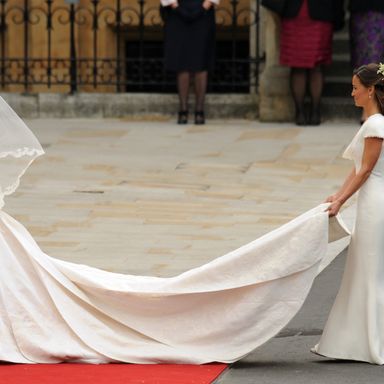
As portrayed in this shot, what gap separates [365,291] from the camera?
848 centimetres

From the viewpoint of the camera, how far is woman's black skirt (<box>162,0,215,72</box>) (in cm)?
1802

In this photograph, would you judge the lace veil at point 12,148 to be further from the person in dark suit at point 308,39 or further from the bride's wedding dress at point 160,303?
the person in dark suit at point 308,39

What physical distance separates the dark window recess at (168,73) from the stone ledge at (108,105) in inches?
7.6

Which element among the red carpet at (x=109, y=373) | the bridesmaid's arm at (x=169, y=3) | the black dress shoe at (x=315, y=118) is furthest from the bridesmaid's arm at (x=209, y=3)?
the red carpet at (x=109, y=373)

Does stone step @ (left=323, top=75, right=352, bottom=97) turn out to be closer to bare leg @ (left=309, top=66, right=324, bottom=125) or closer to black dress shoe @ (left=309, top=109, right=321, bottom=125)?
black dress shoe @ (left=309, top=109, right=321, bottom=125)

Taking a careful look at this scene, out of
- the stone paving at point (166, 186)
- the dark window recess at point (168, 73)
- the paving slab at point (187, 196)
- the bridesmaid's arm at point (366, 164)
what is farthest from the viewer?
the dark window recess at point (168, 73)

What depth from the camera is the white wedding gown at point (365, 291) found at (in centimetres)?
845

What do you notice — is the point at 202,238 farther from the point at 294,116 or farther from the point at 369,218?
the point at 294,116

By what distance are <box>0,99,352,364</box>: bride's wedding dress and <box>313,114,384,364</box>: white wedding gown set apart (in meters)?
0.15

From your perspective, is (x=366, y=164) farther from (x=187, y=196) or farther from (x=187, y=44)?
(x=187, y=44)

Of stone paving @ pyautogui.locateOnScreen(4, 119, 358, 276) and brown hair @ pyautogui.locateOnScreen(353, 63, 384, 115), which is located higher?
brown hair @ pyautogui.locateOnScreen(353, 63, 384, 115)

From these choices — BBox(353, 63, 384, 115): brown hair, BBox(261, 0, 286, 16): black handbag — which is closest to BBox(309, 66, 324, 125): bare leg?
BBox(261, 0, 286, 16): black handbag

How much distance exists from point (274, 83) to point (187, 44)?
3.66 ft

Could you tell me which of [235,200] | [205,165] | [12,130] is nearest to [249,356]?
[12,130]
